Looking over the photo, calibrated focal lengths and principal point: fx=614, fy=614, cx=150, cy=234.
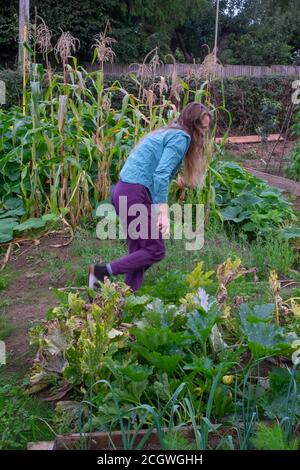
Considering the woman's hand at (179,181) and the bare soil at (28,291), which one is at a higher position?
the woman's hand at (179,181)

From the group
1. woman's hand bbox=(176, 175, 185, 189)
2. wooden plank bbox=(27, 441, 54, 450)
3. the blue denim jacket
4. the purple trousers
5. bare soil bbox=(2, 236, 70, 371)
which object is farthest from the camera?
woman's hand bbox=(176, 175, 185, 189)

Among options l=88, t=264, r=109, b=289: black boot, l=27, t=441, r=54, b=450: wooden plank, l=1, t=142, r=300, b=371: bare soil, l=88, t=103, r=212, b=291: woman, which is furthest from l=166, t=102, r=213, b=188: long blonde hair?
l=27, t=441, r=54, b=450: wooden plank

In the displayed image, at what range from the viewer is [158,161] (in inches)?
155

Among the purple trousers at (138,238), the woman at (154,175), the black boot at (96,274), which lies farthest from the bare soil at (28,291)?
the purple trousers at (138,238)

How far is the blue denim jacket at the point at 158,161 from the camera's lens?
3760mm

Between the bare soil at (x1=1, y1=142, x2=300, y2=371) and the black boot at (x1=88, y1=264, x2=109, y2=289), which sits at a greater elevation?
the black boot at (x1=88, y1=264, x2=109, y2=289)

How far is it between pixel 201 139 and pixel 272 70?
748 inches

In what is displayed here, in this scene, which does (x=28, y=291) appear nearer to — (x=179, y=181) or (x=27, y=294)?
(x=27, y=294)

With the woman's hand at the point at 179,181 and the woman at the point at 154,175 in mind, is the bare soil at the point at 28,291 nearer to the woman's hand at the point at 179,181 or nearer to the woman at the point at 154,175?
the woman at the point at 154,175

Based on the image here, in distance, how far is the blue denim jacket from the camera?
376 centimetres

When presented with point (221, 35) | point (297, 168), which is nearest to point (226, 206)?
point (297, 168)

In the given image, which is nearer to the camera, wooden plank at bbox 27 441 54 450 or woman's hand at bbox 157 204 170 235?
wooden plank at bbox 27 441 54 450

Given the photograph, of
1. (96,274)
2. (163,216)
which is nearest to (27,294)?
(96,274)

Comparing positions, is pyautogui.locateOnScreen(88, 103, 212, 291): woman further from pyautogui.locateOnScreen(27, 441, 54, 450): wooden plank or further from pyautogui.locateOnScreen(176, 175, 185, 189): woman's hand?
pyautogui.locateOnScreen(27, 441, 54, 450): wooden plank
